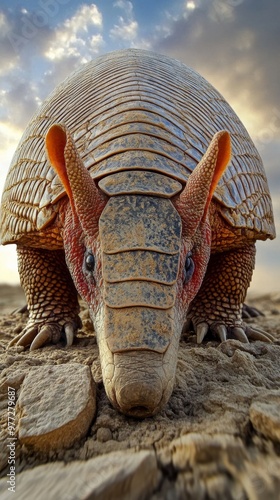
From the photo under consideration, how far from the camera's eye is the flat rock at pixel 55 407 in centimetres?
193

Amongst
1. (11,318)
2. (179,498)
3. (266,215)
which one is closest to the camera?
(179,498)

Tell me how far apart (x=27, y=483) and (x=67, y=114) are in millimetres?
3275

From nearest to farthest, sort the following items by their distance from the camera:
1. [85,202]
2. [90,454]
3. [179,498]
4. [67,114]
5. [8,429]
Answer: [179,498]
[90,454]
[8,429]
[85,202]
[67,114]

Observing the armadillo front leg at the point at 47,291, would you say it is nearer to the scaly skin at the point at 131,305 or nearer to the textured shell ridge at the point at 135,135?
the scaly skin at the point at 131,305

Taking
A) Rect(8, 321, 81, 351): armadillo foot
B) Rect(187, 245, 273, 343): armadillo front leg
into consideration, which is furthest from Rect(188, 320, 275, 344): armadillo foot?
Rect(8, 321, 81, 351): armadillo foot

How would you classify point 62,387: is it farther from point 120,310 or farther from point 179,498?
point 179,498

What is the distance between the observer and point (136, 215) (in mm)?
2428

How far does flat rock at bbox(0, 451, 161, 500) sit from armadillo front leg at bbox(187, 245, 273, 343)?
8.59 ft

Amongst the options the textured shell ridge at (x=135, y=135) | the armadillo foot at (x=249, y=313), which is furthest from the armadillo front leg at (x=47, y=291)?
the armadillo foot at (x=249, y=313)

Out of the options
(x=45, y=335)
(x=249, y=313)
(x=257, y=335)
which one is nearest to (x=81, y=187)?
(x=45, y=335)

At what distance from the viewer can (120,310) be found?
7.12 ft

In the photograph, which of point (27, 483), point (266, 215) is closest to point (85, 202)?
point (27, 483)

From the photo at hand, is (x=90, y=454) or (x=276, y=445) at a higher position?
(x=276, y=445)

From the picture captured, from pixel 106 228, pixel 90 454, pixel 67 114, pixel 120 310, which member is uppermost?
pixel 67 114
